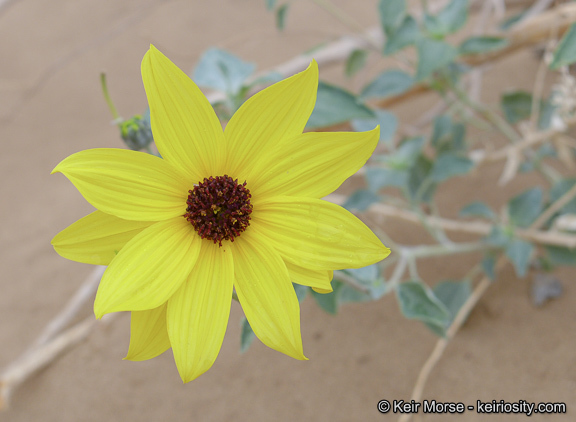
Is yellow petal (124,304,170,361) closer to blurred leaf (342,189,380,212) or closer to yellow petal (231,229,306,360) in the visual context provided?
yellow petal (231,229,306,360)

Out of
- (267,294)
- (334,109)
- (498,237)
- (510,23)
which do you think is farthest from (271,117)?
(510,23)

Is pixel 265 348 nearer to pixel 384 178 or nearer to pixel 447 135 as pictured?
pixel 384 178

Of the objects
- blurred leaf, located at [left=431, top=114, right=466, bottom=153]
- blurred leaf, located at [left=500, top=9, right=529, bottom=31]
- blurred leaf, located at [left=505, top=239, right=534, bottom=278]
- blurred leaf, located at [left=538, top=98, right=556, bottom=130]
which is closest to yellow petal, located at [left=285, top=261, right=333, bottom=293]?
blurred leaf, located at [left=505, top=239, right=534, bottom=278]

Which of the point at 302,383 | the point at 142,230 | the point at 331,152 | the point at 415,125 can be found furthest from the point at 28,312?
the point at 415,125

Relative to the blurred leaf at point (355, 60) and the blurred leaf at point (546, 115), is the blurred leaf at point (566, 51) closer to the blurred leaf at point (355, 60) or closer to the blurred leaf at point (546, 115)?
the blurred leaf at point (546, 115)

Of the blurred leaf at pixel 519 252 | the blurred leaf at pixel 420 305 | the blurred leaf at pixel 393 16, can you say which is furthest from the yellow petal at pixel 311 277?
the blurred leaf at pixel 393 16

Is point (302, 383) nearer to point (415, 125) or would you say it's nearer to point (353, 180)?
point (353, 180)
